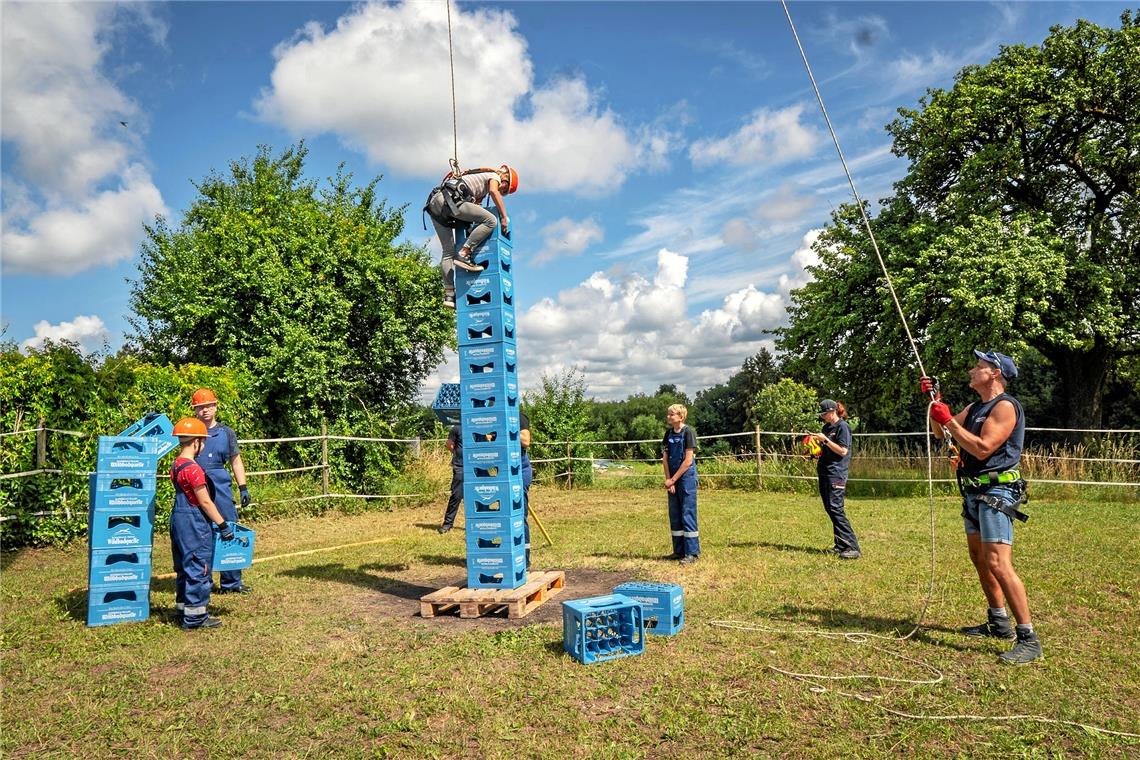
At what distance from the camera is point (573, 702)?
445 cm

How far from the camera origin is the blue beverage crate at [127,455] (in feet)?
21.2

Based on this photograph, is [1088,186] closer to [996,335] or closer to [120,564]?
[996,335]

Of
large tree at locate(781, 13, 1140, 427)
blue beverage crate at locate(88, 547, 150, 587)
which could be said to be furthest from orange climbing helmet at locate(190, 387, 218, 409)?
large tree at locate(781, 13, 1140, 427)

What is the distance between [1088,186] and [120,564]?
77.6 feet

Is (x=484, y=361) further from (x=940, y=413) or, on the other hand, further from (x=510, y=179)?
(x=940, y=413)

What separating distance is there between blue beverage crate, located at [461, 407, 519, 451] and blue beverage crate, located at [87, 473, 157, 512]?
291cm

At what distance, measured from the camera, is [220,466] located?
7336 mm

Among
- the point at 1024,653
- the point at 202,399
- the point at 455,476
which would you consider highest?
the point at 202,399

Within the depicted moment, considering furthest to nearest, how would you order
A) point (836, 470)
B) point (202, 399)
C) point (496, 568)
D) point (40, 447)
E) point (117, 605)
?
point (40, 447) → point (836, 470) → point (202, 399) → point (496, 568) → point (117, 605)

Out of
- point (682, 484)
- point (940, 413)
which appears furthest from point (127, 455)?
point (940, 413)

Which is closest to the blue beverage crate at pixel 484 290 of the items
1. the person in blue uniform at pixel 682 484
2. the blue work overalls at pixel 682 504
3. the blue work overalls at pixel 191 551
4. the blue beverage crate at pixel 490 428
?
the blue beverage crate at pixel 490 428

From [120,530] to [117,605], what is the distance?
0.68 metres

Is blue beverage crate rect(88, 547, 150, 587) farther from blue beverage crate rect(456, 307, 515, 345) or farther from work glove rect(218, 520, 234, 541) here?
blue beverage crate rect(456, 307, 515, 345)

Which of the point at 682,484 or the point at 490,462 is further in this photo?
the point at 682,484
